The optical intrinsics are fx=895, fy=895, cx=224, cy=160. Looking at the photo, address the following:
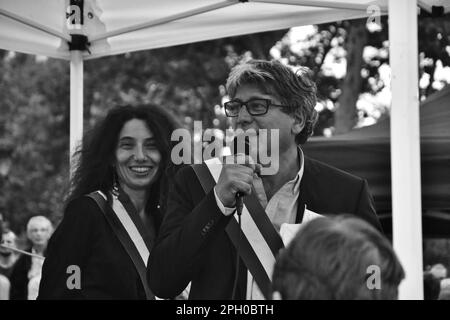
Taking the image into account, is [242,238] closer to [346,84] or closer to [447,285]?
[447,285]

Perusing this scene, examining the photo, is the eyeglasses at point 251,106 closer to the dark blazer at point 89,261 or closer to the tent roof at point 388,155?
the dark blazer at point 89,261

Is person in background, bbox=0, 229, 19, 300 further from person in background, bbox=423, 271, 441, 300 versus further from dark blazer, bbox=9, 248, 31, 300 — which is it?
person in background, bbox=423, 271, 441, 300

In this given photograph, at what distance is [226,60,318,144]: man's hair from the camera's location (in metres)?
3.07

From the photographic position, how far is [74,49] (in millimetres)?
4680

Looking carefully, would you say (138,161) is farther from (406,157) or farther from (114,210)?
(406,157)

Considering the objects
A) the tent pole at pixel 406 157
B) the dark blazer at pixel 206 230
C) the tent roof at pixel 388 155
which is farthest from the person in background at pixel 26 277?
the dark blazer at pixel 206 230

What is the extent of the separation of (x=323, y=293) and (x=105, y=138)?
2.36 metres

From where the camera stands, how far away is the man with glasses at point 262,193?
276 cm

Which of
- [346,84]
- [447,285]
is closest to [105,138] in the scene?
[447,285]

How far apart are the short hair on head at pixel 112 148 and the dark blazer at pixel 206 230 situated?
830mm

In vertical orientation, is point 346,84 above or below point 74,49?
above

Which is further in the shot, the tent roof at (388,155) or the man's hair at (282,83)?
the tent roof at (388,155)

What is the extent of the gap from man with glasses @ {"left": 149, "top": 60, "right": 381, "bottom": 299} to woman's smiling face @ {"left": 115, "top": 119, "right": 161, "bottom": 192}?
80 centimetres

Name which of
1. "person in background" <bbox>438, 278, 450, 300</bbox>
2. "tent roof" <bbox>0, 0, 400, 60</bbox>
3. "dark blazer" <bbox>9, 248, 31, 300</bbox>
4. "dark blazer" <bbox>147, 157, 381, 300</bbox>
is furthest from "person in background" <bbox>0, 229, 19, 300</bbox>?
"dark blazer" <bbox>147, 157, 381, 300</bbox>
